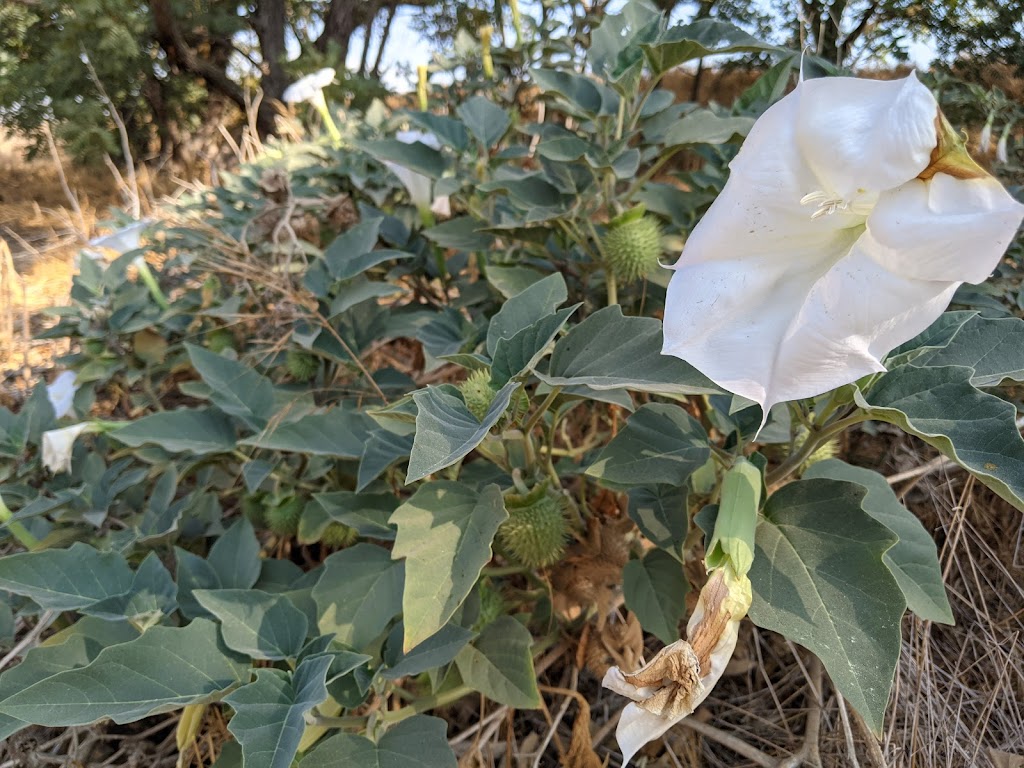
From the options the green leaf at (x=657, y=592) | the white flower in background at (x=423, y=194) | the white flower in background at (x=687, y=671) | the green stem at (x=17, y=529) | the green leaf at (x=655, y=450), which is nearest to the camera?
the white flower in background at (x=687, y=671)

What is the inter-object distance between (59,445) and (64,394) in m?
0.43

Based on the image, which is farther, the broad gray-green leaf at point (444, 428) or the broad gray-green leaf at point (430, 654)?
the broad gray-green leaf at point (430, 654)

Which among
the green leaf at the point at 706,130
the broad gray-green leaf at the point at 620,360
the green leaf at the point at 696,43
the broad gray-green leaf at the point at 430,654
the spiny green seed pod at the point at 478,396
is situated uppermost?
the green leaf at the point at 696,43

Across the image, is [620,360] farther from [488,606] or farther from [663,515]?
[488,606]

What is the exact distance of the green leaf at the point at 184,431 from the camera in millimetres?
911

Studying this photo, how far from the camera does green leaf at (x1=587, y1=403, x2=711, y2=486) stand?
0.67m

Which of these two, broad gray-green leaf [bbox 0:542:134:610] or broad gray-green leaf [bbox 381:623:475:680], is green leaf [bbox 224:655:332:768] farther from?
broad gray-green leaf [bbox 0:542:134:610]

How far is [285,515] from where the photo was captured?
101 cm

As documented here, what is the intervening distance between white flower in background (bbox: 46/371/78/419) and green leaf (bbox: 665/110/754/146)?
124 centimetres

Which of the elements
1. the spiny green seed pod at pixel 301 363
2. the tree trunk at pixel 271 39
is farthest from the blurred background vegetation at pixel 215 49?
the spiny green seed pod at pixel 301 363

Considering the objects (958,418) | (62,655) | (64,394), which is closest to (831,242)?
(958,418)

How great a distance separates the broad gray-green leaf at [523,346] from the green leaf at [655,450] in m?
0.14

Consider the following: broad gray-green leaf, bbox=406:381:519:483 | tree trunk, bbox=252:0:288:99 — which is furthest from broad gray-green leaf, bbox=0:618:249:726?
tree trunk, bbox=252:0:288:99

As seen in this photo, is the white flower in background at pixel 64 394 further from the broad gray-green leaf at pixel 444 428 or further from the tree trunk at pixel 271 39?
the tree trunk at pixel 271 39
